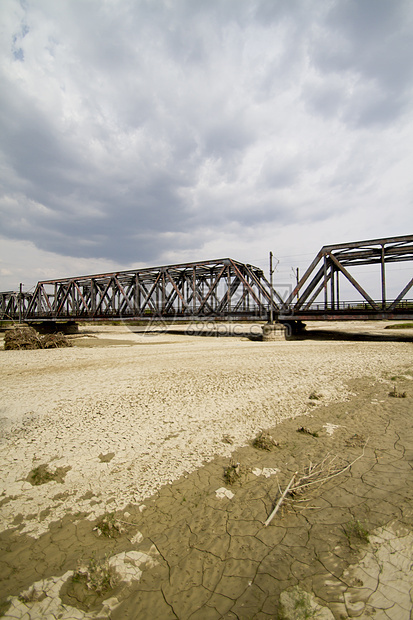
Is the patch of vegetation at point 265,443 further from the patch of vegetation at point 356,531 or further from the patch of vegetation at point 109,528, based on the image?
the patch of vegetation at point 109,528

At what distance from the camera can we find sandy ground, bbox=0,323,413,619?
2.85 m

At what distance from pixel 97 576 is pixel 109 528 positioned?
0.62 meters

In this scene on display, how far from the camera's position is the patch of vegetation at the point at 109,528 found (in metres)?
3.49

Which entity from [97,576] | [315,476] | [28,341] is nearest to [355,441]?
[315,476]

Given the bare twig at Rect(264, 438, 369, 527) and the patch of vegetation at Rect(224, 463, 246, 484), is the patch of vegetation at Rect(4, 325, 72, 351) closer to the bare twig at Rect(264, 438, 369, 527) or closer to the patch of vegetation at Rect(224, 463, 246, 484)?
the patch of vegetation at Rect(224, 463, 246, 484)

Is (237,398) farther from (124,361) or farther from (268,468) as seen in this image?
(124,361)

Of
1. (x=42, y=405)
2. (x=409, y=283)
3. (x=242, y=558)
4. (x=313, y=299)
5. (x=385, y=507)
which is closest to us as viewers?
(x=242, y=558)

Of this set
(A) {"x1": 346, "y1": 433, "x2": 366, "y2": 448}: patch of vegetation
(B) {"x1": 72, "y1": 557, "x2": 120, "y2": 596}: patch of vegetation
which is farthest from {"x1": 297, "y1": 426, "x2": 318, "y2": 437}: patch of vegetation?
(B) {"x1": 72, "y1": 557, "x2": 120, "y2": 596}: patch of vegetation

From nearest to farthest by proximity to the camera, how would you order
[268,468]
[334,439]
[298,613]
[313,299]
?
[298,613], [268,468], [334,439], [313,299]

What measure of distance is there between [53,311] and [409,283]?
5592 cm

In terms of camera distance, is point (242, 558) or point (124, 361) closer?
point (242, 558)

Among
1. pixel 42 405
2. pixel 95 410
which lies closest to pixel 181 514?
pixel 95 410

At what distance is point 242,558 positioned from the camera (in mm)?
3154

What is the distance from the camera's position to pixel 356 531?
3.40 m
